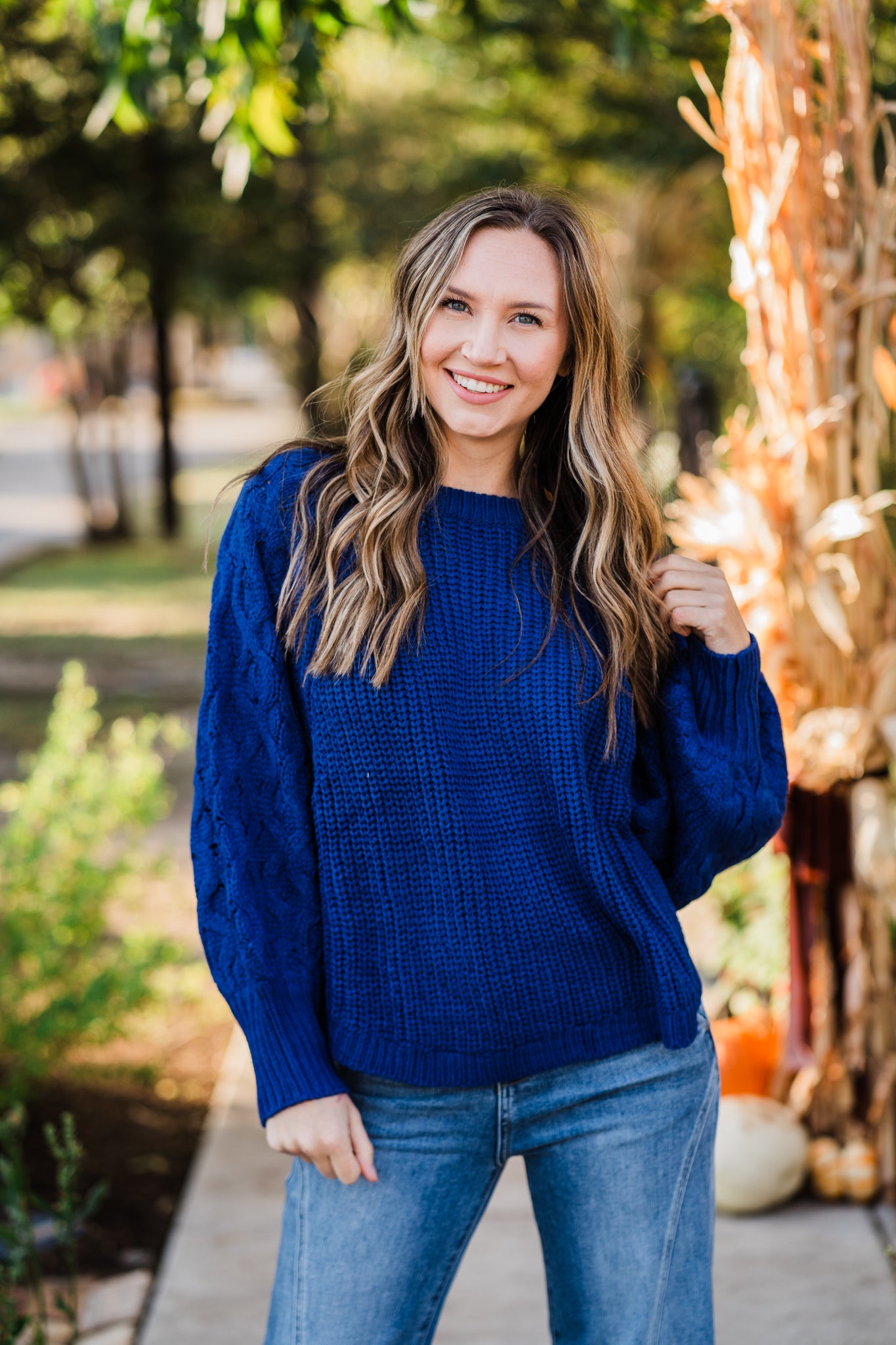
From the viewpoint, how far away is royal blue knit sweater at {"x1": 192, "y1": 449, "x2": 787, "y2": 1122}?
1.62 metres

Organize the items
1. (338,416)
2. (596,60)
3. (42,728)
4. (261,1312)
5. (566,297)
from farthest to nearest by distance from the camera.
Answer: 1. (596,60)
2. (42,728)
3. (261,1312)
4. (338,416)
5. (566,297)

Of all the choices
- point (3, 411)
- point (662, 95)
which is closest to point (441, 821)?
point (662, 95)

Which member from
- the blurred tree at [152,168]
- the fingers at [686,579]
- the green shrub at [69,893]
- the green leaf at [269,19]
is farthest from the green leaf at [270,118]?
the fingers at [686,579]

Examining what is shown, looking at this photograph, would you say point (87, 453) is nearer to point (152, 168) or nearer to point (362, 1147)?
point (152, 168)

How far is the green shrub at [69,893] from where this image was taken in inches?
130

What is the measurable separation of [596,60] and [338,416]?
25.4ft

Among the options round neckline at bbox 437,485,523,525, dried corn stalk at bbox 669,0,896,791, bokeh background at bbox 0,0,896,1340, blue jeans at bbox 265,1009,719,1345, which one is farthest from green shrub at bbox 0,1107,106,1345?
dried corn stalk at bbox 669,0,896,791

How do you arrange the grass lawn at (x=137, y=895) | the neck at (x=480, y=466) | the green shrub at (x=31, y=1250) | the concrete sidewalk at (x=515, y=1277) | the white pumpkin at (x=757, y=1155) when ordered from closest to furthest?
the neck at (x=480, y=466) → the green shrub at (x=31, y=1250) → the concrete sidewalk at (x=515, y=1277) → the white pumpkin at (x=757, y=1155) → the grass lawn at (x=137, y=895)

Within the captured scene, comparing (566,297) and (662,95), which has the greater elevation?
(662,95)

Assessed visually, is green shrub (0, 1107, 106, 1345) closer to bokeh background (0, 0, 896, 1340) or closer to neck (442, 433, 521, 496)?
bokeh background (0, 0, 896, 1340)

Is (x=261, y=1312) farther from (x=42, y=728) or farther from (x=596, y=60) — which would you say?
(x=596, y=60)

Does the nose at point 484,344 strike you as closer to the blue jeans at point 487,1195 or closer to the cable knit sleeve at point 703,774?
the cable knit sleeve at point 703,774

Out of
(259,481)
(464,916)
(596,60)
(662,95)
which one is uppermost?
(596,60)

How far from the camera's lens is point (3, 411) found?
3972 centimetres
